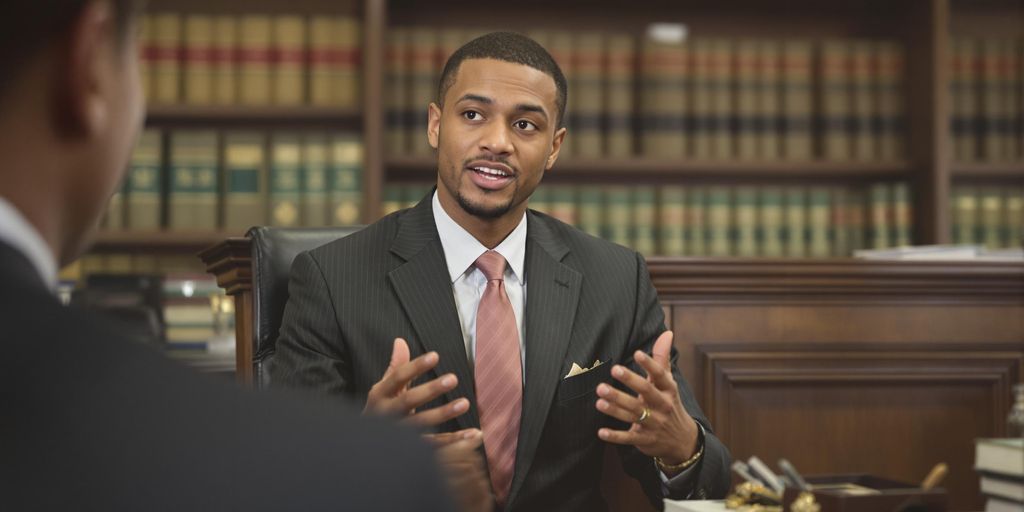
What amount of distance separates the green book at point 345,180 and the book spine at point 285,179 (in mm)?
101

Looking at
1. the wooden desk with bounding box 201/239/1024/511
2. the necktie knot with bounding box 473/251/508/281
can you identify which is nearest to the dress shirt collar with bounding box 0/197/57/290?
the necktie knot with bounding box 473/251/508/281

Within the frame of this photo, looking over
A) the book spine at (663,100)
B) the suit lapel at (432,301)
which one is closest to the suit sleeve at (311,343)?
the suit lapel at (432,301)

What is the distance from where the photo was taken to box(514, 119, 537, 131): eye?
178 centimetres

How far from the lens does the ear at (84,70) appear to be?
0.38 metres

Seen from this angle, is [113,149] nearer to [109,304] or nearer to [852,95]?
[109,304]

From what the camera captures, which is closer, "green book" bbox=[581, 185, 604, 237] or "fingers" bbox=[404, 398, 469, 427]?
"fingers" bbox=[404, 398, 469, 427]

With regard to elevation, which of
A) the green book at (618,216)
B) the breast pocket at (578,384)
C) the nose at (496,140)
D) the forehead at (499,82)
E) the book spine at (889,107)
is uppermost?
the book spine at (889,107)

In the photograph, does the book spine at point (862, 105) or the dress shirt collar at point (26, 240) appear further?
the book spine at point (862, 105)

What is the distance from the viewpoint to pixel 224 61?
3.28 metres

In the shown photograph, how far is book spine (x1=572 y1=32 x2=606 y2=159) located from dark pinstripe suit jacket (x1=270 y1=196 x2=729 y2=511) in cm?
163

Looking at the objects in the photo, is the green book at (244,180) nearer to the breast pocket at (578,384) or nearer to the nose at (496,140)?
the nose at (496,140)

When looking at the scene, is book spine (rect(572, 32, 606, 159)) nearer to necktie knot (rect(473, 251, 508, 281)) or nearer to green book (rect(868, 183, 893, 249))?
green book (rect(868, 183, 893, 249))

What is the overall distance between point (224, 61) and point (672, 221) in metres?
1.49

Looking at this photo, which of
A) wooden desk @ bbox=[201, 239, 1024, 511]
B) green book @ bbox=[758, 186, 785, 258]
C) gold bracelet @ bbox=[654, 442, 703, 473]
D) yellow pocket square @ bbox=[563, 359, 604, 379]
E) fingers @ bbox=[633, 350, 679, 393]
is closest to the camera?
fingers @ bbox=[633, 350, 679, 393]
